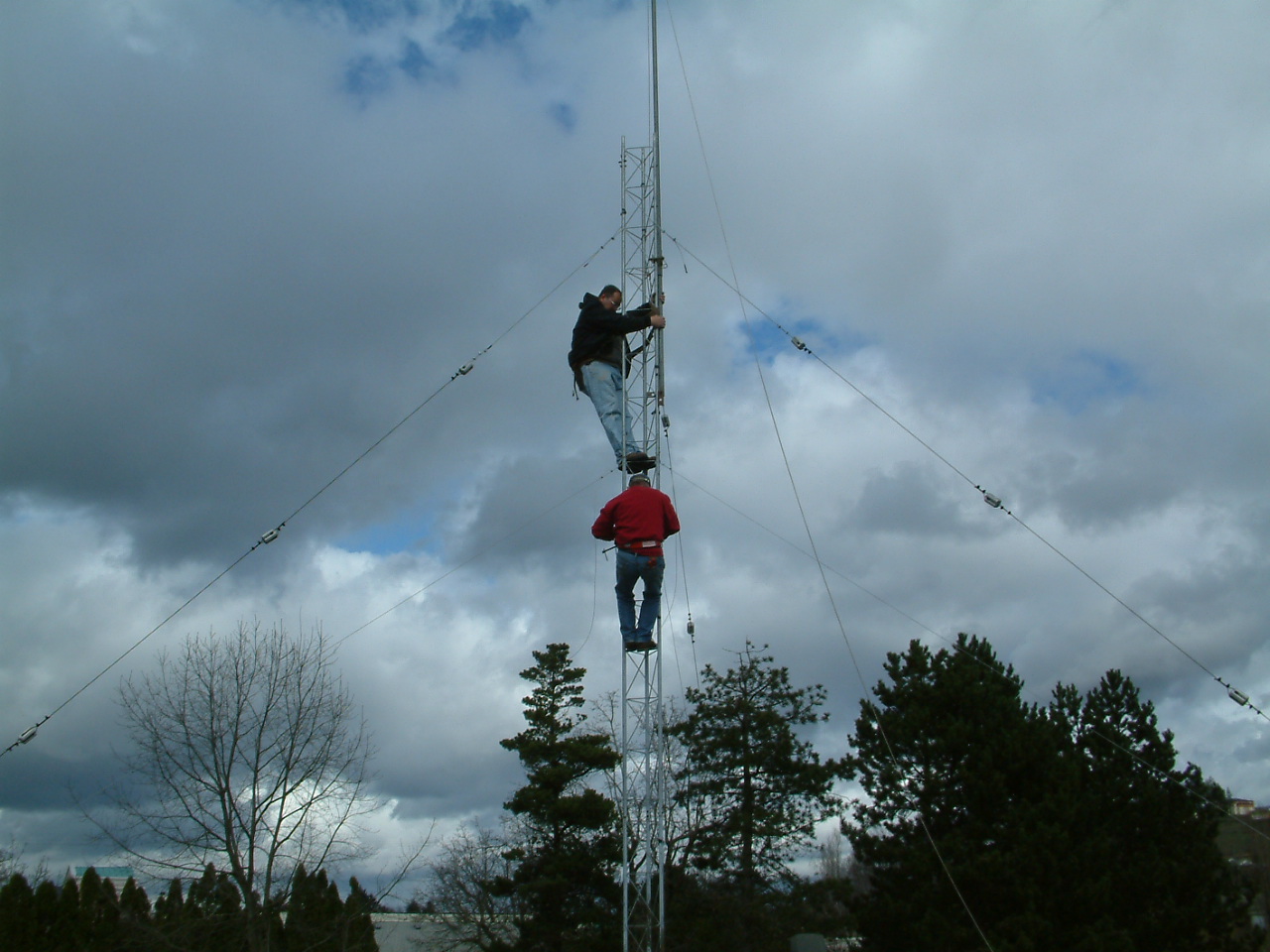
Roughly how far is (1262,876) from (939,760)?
41.8 meters

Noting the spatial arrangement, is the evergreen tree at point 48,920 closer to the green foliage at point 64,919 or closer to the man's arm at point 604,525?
the green foliage at point 64,919

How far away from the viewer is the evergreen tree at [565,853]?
97.1ft

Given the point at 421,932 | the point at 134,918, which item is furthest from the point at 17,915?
the point at 421,932

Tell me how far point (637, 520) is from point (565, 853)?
2331cm

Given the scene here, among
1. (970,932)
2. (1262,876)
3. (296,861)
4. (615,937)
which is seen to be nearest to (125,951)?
(296,861)

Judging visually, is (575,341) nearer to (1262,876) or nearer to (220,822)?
(220,822)

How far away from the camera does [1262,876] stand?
54031 mm

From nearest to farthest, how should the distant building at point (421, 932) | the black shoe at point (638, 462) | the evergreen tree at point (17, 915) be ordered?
the black shoe at point (638, 462), the evergreen tree at point (17, 915), the distant building at point (421, 932)

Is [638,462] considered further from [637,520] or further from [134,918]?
[134,918]

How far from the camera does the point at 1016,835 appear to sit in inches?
902

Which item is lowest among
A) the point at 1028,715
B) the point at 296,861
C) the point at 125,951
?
the point at 125,951

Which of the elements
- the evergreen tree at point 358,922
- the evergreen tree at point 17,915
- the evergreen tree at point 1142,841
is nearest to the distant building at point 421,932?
the evergreen tree at point 358,922

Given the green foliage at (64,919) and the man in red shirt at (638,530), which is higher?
the man in red shirt at (638,530)

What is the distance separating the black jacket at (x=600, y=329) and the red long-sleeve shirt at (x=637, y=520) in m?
1.81
